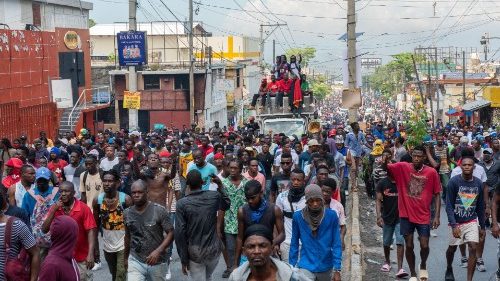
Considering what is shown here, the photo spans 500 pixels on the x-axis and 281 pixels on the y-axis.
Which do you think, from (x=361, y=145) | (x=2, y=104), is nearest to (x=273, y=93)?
(x=361, y=145)

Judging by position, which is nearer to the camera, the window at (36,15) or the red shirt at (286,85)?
the red shirt at (286,85)

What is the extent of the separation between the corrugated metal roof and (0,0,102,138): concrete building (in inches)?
1284

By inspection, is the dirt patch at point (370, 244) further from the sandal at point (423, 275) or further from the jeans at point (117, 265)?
the jeans at point (117, 265)

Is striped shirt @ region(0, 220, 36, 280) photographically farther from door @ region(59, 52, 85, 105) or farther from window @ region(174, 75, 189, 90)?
window @ region(174, 75, 189, 90)

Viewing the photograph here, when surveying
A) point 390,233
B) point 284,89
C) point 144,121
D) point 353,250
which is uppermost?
point 284,89

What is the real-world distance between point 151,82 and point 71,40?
35.0 feet

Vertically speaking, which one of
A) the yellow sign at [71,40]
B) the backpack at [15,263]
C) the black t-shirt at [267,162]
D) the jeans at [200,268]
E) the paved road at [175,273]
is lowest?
the paved road at [175,273]

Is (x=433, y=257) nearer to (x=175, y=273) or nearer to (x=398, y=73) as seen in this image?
(x=175, y=273)

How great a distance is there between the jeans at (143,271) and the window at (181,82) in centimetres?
4541

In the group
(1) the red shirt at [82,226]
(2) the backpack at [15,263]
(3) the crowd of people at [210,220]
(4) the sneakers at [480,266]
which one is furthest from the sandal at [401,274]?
(2) the backpack at [15,263]

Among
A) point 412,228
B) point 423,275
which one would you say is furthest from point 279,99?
point 412,228

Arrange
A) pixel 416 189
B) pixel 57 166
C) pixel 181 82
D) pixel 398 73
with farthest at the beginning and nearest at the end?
pixel 398 73 < pixel 181 82 < pixel 57 166 < pixel 416 189

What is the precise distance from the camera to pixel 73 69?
4500 centimetres

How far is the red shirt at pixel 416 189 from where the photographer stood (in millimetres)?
11344
